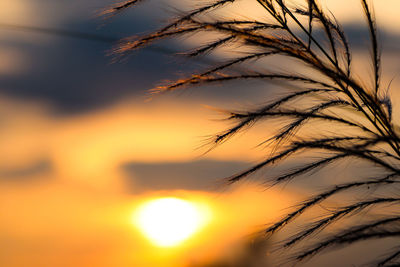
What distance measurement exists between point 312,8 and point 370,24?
0.34 meters

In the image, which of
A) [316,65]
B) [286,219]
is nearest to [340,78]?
[316,65]

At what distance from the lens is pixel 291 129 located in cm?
282

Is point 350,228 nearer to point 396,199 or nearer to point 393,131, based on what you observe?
point 396,199

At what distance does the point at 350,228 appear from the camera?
2.65m

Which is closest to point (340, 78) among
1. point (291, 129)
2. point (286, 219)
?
point (291, 129)

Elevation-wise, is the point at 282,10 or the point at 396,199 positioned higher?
the point at 282,10

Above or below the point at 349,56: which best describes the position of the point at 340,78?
below

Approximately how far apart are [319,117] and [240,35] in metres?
0.55

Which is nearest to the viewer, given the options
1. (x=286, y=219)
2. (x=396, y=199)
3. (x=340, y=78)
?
(x=340, y=78)

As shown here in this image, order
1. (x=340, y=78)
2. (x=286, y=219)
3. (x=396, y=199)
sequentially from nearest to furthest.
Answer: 1. (x=340, y=78)
2. (x=396, y=199)
3. (x=286, y=219)

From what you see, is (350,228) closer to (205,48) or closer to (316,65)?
(316,65)

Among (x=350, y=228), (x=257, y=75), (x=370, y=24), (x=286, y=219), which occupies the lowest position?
(x=350, y=228)

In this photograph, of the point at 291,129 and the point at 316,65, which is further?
the point at 291,129

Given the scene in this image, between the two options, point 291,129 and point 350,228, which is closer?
point 350,228
